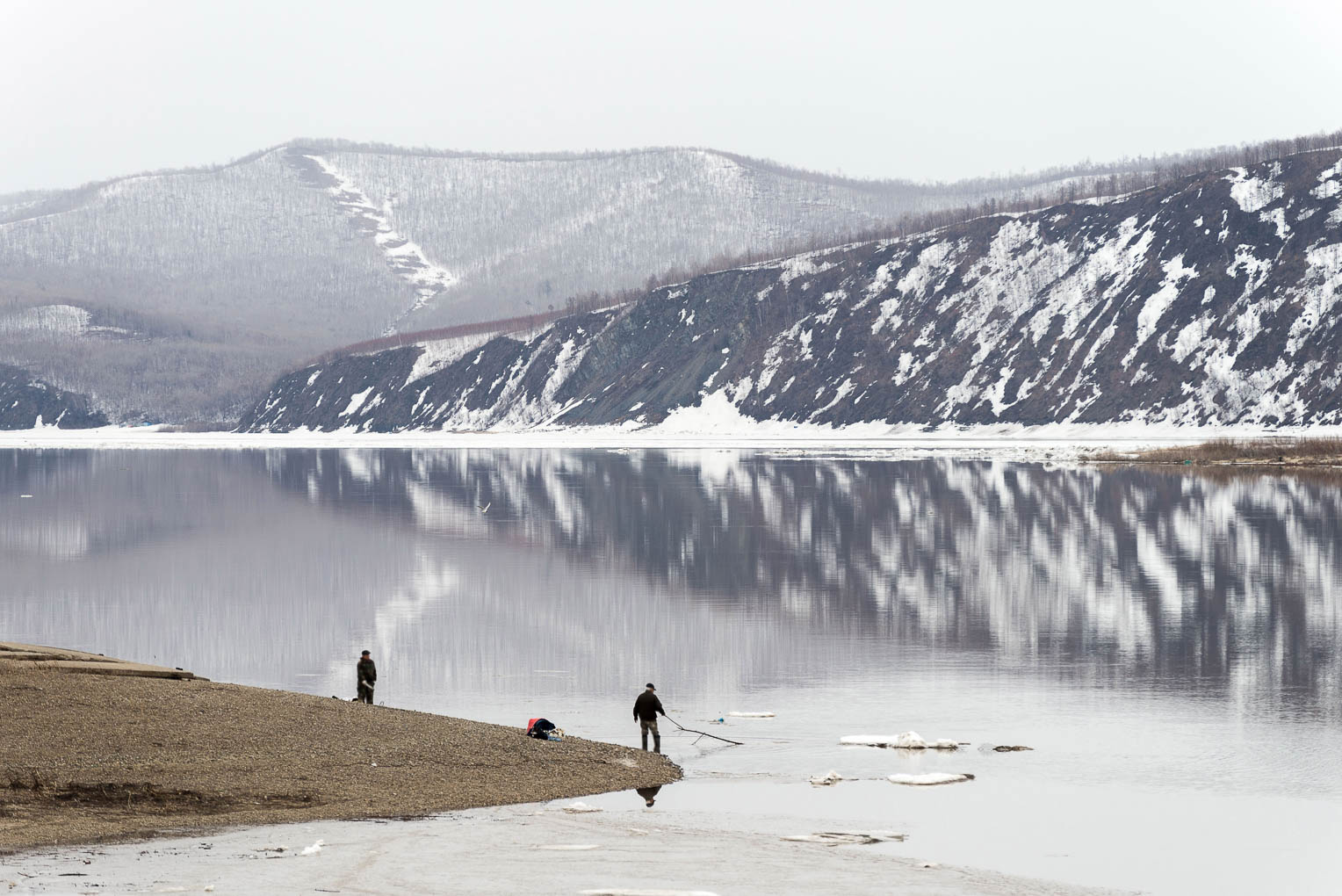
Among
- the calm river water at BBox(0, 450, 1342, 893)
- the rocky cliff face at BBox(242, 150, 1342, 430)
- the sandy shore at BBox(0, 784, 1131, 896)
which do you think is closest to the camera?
the sandy shore at BBox(0, 784, 1131, 896)

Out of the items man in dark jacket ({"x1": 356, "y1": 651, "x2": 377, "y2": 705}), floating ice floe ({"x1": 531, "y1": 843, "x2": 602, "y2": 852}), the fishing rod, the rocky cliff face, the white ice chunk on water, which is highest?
the rocky cliff face

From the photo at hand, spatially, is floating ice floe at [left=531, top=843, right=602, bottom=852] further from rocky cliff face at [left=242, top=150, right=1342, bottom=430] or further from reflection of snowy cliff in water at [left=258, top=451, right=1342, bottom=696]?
rocky cliff face at [left=242, top=150, right=1342, bottom=430]

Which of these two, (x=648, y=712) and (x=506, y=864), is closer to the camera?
(x=506, y=864)

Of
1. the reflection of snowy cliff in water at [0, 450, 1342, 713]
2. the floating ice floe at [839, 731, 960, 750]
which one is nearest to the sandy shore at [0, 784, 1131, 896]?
the floating ice floe at [839, 731, 960, 750]

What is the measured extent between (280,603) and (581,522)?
2504 cm

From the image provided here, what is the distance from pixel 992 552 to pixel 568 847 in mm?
37764

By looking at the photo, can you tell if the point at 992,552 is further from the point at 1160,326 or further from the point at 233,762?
the point at 1160,326

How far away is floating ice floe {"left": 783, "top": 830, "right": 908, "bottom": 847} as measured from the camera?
64.9ft

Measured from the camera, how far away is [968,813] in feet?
70.7

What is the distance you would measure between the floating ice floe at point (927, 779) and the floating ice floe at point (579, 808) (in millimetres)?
4744

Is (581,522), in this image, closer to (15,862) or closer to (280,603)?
(280,603)

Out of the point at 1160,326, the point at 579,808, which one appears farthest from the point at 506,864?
the point at 1160,326

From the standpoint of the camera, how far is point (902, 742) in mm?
25922

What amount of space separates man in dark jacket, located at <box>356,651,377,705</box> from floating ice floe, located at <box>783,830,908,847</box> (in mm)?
11055
